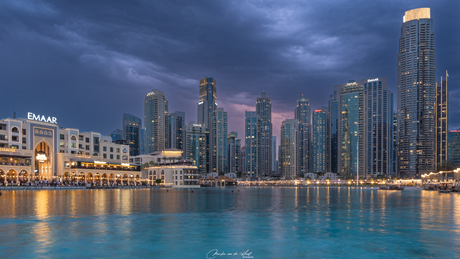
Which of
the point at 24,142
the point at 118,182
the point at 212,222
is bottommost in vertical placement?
the point at 118,182

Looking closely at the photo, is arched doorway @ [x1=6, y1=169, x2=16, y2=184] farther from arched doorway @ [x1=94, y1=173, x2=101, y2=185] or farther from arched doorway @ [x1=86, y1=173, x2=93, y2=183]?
arched doorway @ [x1=94, y1=173, x2=101, y2=185]

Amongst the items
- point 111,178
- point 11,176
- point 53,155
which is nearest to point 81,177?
point 53,155

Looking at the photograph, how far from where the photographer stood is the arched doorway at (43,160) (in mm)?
141875

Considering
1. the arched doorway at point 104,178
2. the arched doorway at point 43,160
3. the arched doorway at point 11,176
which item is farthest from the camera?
the arched doorway at point 104,178

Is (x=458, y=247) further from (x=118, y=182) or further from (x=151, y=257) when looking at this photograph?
(x=118, y=182)

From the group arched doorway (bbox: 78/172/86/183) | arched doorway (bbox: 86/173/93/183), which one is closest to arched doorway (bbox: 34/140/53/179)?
arched doorway (bbox: 78/172/86/183)

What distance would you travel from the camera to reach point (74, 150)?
164500mm

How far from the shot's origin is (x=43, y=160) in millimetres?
142625

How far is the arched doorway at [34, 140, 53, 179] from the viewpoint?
5586 inches

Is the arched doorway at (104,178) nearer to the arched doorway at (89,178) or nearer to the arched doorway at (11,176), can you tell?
the arched doorway at (89,178)

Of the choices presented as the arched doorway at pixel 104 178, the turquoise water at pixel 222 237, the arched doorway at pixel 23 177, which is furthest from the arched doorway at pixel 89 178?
the turquoise water at pixel 222 237

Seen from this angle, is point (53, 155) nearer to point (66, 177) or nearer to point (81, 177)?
point (66, 177)

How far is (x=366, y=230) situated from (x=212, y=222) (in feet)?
53.1

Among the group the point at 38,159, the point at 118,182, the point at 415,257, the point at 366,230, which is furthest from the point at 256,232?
the point at 118,182
